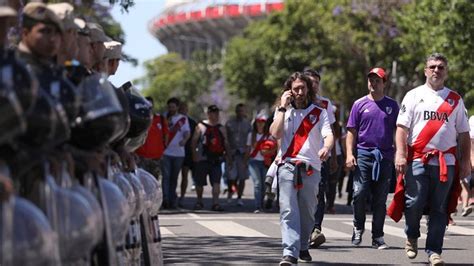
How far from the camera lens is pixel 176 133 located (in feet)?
74.4

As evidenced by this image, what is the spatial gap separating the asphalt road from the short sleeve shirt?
1081 millimetres

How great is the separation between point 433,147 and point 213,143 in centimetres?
1109

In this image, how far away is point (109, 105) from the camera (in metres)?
6.91

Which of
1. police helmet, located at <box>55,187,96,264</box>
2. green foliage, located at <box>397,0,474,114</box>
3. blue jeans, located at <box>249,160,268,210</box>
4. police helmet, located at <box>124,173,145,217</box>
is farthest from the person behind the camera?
green foliage, located at <box>397,0,474,114</box>

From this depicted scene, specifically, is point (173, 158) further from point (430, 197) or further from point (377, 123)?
point (430, 197)

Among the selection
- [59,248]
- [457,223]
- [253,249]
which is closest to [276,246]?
[253,249]

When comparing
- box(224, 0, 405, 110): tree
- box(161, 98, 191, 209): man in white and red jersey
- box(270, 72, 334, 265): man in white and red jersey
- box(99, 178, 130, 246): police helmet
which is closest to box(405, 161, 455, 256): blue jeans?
box(270, 72, 334, 265): man in white and red jersey

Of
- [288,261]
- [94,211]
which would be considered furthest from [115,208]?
[288,261]

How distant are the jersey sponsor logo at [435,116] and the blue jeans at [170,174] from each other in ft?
35.4

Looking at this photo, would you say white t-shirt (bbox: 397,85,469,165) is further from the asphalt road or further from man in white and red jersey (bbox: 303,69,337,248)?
the asphalt road

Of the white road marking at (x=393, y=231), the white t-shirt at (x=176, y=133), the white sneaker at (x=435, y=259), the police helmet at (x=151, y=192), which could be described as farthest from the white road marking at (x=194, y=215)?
the police helmet at (x=151, y=192)

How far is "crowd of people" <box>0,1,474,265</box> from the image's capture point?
20.1ft

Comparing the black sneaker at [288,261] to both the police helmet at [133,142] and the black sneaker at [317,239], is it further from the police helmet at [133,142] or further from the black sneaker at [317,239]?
the police helmet at [133,142]

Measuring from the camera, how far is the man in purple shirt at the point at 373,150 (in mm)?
14461
